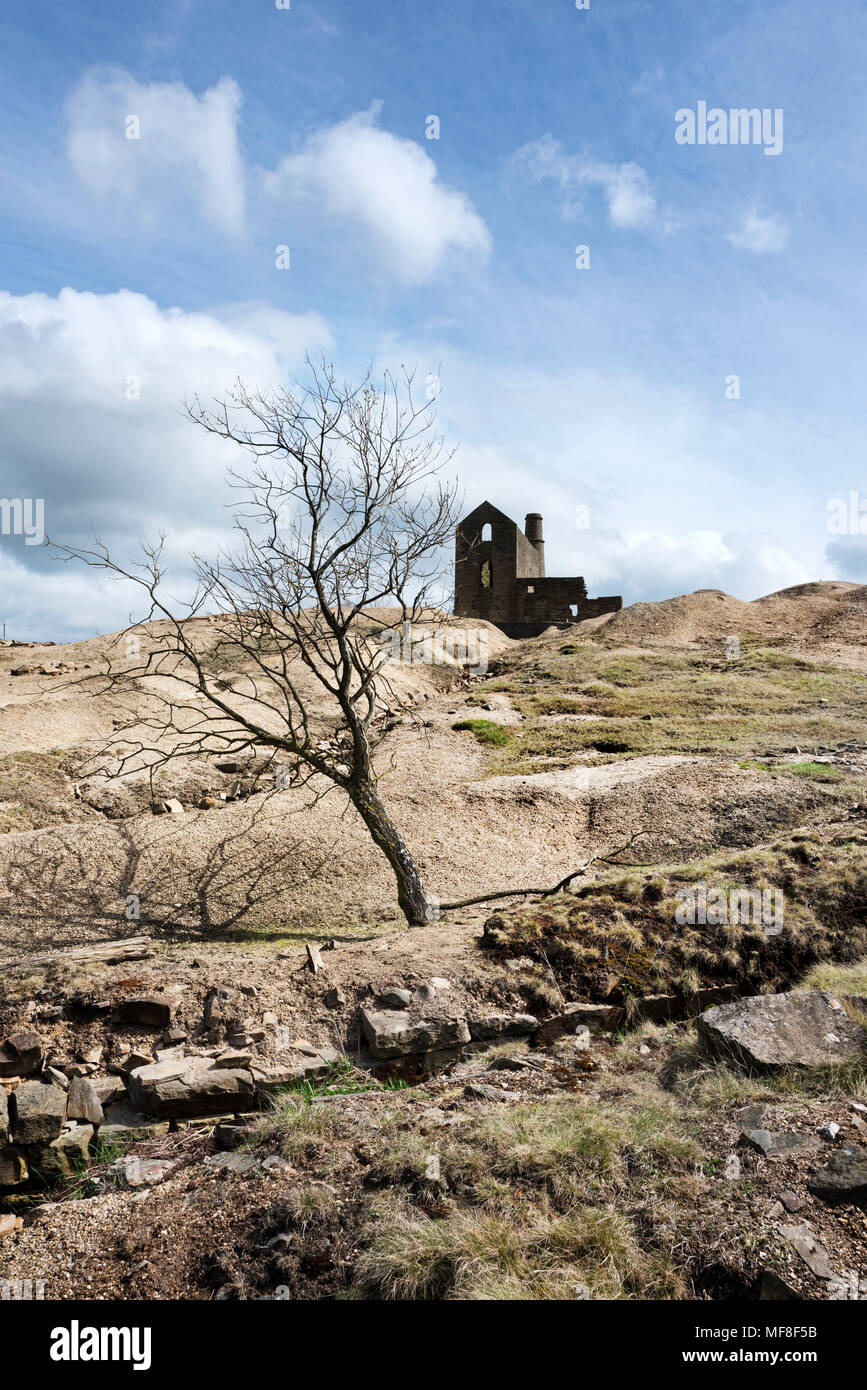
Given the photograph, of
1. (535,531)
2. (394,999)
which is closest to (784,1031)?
(394,999)

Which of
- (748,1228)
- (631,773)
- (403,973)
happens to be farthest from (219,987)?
(631,773)

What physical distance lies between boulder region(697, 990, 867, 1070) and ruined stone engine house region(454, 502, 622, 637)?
28.9m

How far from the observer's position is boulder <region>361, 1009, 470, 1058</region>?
215 inches

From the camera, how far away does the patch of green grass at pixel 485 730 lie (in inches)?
592

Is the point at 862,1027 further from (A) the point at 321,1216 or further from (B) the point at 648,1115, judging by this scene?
(A) the point at 321,1216

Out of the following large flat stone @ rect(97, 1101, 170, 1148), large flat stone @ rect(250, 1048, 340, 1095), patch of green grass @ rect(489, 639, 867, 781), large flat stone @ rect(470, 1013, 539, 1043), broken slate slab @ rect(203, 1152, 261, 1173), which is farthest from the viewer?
patch of green grass @ rect(489, 639, 867, 781)

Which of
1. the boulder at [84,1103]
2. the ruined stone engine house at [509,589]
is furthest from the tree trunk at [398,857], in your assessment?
the ruined stone engine house at [509,589]

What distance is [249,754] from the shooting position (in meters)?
14.3

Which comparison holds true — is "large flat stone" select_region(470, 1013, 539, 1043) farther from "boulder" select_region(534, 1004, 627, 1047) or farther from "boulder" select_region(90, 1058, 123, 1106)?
"boulder" select_region(90, 1058, 123, 1106)

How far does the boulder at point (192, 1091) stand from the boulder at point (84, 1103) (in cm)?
24

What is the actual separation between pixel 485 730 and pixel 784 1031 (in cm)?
1076

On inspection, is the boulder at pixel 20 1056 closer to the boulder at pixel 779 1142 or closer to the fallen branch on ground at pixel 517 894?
the fallen branch on ground at pixel 517 894

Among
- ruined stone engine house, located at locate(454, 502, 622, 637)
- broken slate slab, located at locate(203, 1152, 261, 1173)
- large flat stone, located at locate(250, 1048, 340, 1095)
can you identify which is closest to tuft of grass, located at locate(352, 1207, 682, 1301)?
broken slate slab, located at locate(203, 1152, 261, 1173)

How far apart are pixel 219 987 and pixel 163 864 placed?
338 cm
